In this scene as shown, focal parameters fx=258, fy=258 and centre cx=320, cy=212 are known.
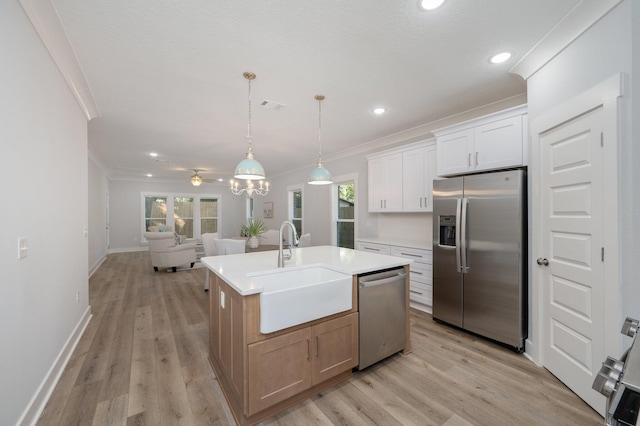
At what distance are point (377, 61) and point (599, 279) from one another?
228 cm

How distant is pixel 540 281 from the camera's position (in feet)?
7.40

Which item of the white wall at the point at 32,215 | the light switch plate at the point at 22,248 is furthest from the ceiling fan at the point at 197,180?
the light switch plate at the point at 22,248

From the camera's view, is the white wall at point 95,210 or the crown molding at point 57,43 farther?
the white wall at point 95,210

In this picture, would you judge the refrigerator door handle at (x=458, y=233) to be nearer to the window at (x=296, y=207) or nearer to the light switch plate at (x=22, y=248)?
the light switch plate at (x=22, y=248)

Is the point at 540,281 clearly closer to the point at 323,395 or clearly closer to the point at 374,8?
the point at 323,395

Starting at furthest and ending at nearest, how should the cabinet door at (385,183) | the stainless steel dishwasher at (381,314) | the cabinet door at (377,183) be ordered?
the cabinet door at (377,183) < the cabinet door at (385,183) < the stainless steel dishwasher at (381,314)

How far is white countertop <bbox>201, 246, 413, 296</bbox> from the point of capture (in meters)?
1.80

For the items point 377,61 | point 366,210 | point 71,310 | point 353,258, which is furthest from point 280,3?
point 366,210

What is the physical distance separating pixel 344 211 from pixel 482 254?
10.2ft

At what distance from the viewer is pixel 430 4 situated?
1.60 meters

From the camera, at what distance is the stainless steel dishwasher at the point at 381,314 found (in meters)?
2.12

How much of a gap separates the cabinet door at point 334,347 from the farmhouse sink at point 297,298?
12 centimetres

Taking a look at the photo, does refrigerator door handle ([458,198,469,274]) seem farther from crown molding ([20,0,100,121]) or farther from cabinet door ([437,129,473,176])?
crown molding ([20,0,100,121])

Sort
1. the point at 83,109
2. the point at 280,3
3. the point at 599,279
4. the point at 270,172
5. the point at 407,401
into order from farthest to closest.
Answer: the point at 270,172 → the point at 83,109 → the point at 407,401 → the point at 599,279 → the point at 280,3
